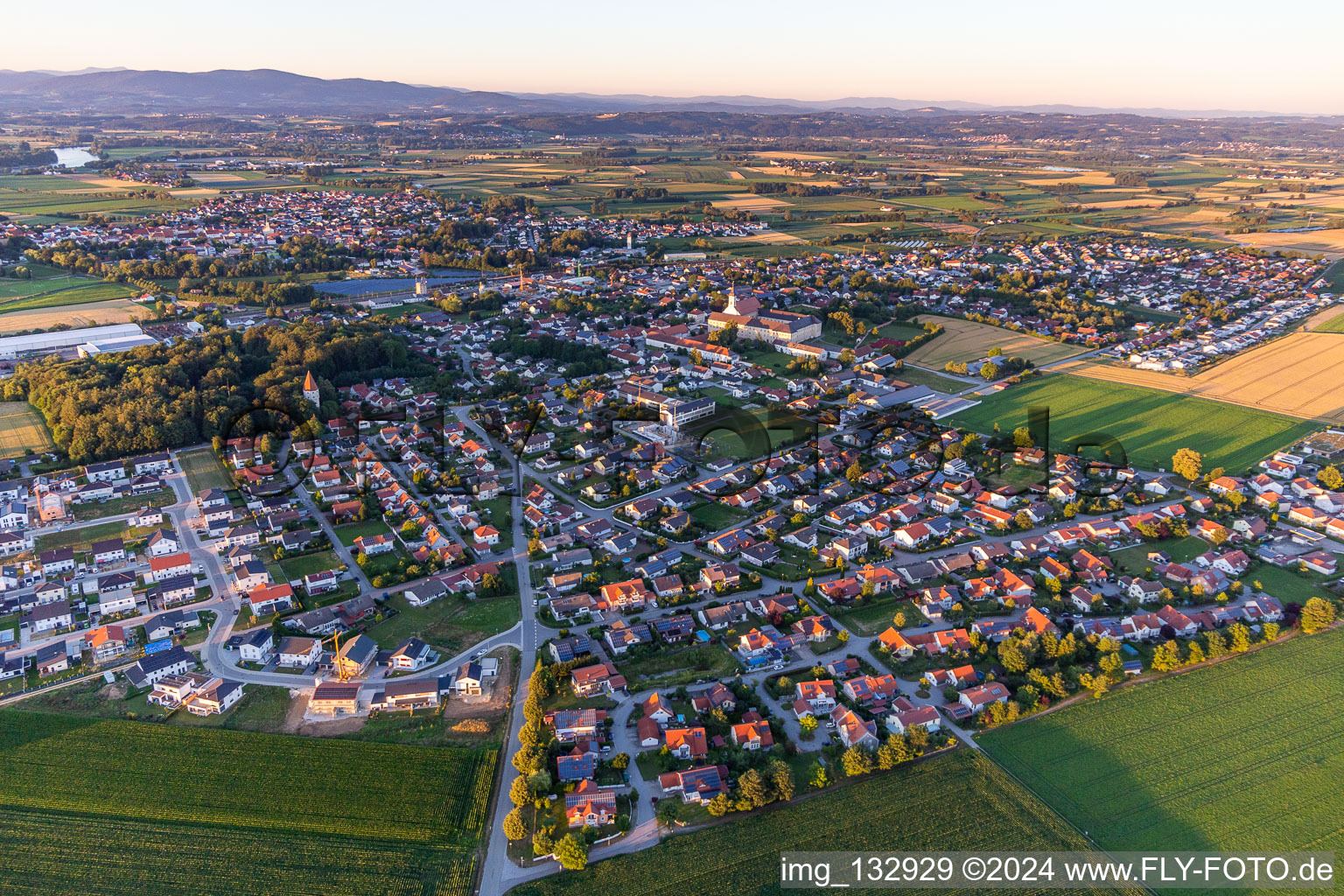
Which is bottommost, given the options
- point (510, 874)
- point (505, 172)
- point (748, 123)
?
point (510, 874)

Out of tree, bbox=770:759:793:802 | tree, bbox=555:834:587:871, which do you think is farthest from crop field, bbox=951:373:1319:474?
tree, bbox=555:834:587:871

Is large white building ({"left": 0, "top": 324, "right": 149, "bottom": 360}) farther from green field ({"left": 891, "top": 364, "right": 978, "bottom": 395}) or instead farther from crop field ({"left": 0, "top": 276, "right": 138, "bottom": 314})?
green field ({"left": 891, "top": 364, "right": 978, "bottom": 395})

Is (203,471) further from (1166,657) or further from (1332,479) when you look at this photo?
(1332,479)

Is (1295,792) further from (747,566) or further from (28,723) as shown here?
(28,723)

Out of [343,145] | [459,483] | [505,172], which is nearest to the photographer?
[459,483]

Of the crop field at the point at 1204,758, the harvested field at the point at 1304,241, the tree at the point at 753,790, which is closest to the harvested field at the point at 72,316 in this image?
the tree at the point at 753,790

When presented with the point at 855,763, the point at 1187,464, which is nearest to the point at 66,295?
the point at 855,763

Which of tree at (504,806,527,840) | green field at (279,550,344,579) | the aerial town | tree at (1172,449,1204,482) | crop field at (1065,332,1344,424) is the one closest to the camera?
tree at (504,806,527,840)

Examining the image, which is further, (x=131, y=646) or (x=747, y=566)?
(x=747, y=566)

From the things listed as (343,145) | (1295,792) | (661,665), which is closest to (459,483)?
(661,665)
